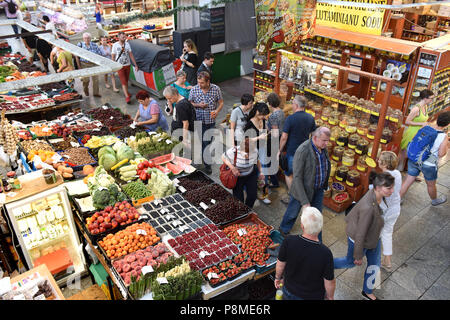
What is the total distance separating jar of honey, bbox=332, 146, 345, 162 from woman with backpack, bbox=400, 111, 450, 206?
1116 mm

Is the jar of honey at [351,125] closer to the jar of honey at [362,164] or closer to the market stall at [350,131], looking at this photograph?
the market stall at [350,131]

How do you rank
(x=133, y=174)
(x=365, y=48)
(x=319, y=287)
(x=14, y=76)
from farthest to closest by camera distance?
(x=14, y=76)
(x=365, y=48)
(x=133, y=174)
(x=319, y=287)

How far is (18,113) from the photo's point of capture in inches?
343

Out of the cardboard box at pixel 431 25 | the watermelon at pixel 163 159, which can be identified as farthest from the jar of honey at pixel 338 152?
the cardboard box at pixel 431 25

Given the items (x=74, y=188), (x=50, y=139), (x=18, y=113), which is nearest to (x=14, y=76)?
(x=18, y=113)

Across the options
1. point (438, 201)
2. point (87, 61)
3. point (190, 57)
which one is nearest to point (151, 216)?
point (438, 201)

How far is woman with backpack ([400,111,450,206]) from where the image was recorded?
5.56 metres

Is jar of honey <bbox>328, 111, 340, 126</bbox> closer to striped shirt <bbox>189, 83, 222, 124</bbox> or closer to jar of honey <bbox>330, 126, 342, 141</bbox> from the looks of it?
jar of honey <bbox>330, 126, 342, 141</bbox>

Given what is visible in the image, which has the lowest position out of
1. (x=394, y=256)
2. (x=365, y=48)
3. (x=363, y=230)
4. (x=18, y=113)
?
(x=394, y=256)

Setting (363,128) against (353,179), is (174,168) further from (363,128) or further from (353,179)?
(363,128)

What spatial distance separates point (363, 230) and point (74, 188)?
12.9ft

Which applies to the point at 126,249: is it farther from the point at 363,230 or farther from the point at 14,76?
the point at 14,76

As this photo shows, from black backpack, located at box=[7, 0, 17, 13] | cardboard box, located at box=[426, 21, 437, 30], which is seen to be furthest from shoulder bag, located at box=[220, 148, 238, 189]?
black backpack, located at box=[7, 0, 17, 13]

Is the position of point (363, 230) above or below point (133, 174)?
above
